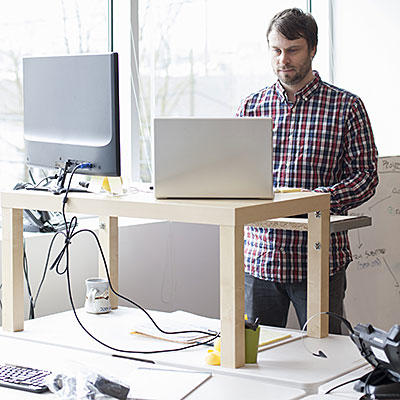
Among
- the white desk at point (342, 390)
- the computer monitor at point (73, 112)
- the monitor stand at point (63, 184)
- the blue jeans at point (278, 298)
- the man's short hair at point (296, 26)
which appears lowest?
the white desk at point (342, 390)

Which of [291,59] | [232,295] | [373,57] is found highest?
[373,57]

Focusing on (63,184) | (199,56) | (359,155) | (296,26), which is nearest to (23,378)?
(63,184)

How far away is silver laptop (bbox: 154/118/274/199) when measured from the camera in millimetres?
1879

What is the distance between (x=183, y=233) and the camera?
11.8 ft

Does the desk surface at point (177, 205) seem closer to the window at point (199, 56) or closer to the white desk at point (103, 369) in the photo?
the white desk at point (103, 369)

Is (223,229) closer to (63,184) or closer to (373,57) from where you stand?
(63,184)

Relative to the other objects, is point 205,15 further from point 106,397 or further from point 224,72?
point 106,397

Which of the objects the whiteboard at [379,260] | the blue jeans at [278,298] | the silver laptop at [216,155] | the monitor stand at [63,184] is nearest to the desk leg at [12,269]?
the monitor stand at [63,184]

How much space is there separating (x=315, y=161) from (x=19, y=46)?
1.38 m

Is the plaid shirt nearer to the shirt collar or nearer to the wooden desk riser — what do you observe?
the shirt collar

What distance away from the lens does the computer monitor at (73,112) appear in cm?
204

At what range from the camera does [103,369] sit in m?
1.85

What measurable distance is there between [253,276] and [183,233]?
991 millimetres

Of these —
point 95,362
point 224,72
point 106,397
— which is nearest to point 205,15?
point 224,72
